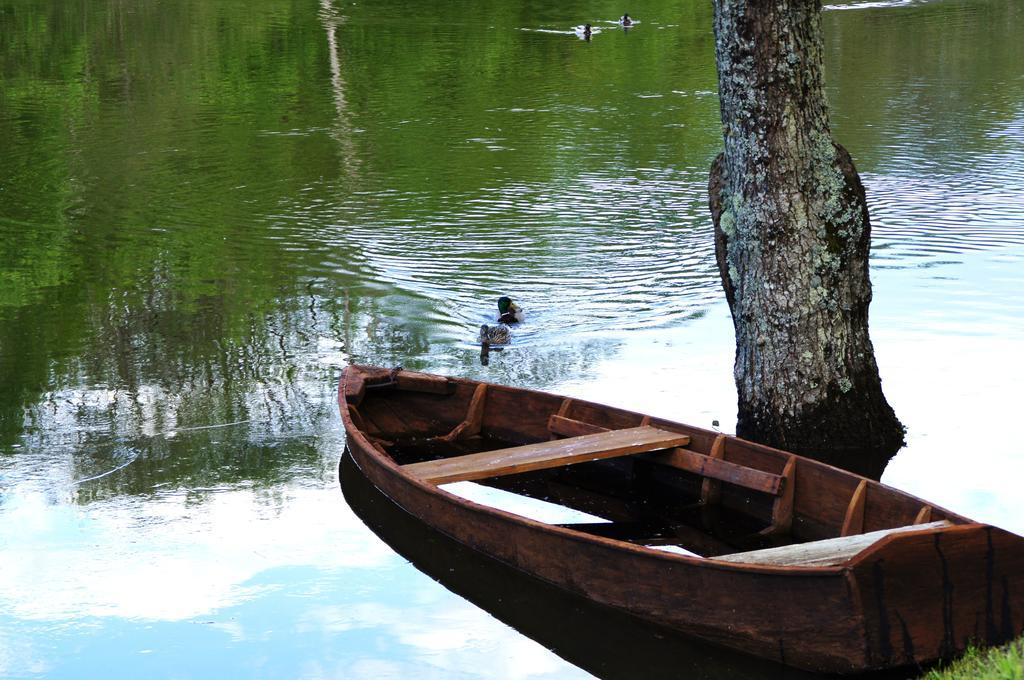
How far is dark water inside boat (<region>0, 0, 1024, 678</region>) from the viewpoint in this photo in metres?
7.29

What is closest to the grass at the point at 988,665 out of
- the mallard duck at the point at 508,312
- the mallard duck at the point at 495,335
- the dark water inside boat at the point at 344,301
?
the dark water inside boat at the point at 344,301

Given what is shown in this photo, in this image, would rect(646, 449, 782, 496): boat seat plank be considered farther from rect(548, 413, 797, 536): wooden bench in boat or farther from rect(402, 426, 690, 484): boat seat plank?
rect(402, 426, 690, 484): boat seat plank

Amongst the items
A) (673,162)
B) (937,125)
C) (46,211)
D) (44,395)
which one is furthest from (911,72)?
(44,395)

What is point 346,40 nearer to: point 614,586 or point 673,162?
point 673,162

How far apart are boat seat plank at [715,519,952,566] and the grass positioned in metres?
0.62

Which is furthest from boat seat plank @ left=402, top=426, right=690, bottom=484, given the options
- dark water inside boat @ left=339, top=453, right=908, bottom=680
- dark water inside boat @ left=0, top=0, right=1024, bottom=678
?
dark water inside boat @ left=0, top=0, right=1024, bottom=678

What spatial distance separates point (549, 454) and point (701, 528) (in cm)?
103

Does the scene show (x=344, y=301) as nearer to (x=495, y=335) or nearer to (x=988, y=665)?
(x=495, y=335)

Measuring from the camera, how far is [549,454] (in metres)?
8.21

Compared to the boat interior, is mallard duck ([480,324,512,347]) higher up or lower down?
higher up

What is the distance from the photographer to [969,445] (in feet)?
29.5

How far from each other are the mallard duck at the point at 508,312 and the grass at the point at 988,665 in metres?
6.14

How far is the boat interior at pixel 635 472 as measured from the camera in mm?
7043

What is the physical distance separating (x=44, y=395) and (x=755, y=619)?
6.32 meters
